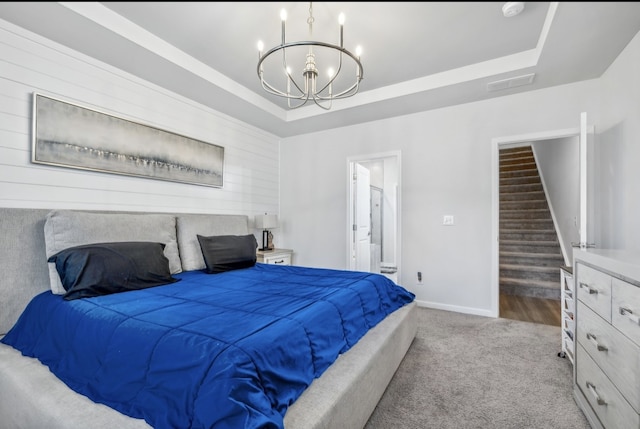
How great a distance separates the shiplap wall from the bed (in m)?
0.27

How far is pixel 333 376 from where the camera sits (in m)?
1.38

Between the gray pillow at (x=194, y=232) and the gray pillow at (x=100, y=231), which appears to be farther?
the gray pillow at (x=194, y=232)

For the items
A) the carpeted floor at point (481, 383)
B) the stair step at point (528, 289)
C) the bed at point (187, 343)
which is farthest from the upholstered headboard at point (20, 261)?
the stair step at point (528, 289)

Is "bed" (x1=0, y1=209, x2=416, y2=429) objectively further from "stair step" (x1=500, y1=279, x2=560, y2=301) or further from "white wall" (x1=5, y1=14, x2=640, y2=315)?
"stair step" (x1=500, y1=279, x2=560, y2=301)

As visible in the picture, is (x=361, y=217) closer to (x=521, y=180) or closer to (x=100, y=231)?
(x=100, y=231)

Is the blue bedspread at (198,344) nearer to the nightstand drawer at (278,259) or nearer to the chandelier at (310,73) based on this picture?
the chandelier at (310,73)

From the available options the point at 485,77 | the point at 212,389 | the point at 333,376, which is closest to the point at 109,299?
the point at 212,389

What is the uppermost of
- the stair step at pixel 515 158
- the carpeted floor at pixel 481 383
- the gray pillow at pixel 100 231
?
the stair step at pixel 515 158

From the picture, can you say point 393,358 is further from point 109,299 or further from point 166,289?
point 109,299

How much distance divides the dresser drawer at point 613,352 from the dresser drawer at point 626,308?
37mm

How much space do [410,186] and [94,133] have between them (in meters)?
3.24

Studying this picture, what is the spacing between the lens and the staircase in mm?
4152

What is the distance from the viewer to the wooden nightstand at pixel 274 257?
3.60 m

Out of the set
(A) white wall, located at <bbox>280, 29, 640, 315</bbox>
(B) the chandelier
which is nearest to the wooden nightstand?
(A) white wall, located at <bbox>280, 29, 640, 315</bbox>
